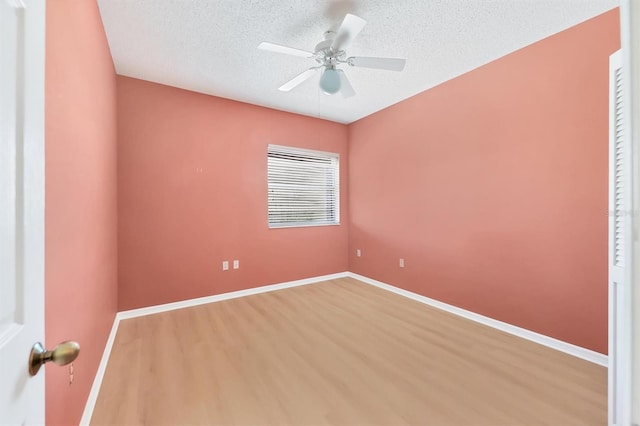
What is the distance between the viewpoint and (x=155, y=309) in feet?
9.64

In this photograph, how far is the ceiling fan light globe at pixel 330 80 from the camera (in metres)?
2.17

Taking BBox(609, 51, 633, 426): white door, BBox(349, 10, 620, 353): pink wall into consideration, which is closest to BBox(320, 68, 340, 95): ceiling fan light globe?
BBox(349, 10, 620, 353): pink wall

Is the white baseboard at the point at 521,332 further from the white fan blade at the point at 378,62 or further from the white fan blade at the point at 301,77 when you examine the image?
the white fan blade at the point at 301,77

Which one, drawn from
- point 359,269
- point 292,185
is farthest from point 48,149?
point 359,269

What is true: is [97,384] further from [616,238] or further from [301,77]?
[616,238]

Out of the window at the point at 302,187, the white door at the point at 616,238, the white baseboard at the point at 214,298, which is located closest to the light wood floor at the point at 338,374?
the white baseboard at the point at 214,298

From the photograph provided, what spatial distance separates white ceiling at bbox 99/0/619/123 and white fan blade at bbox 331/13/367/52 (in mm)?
214

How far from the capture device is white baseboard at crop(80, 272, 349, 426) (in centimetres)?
157

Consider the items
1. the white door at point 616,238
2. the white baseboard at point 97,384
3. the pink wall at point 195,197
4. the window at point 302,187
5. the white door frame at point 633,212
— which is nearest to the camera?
the white door frame at point 633,212

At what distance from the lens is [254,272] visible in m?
3.59

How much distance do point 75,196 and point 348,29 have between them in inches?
73.7
